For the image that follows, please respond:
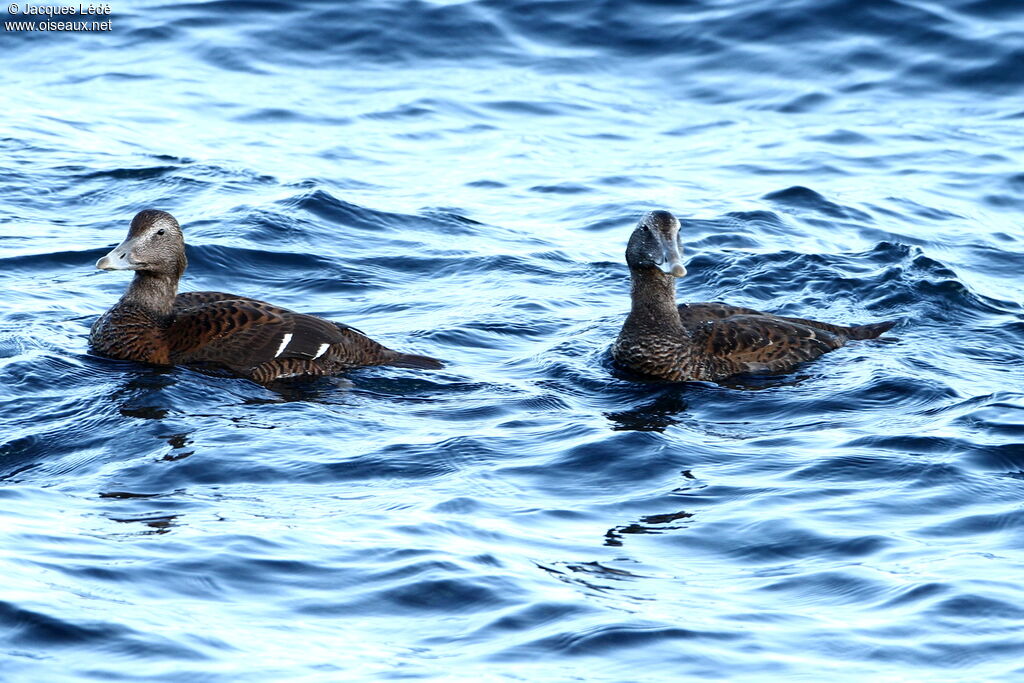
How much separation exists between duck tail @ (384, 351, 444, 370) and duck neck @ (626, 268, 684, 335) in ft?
4.02

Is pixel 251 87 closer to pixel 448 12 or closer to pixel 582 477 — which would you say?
pixel 448 12

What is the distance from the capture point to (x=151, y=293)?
9.91 m

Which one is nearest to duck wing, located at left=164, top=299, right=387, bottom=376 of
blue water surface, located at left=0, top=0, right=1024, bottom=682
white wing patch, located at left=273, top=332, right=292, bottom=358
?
white wing patch, located at left=273, top=332, right=292, bottom=358

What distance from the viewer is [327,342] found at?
31.8ft

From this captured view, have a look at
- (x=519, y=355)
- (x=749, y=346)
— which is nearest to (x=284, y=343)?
(x=519, y=355)

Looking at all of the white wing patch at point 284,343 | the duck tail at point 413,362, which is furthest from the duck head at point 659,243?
the white wing patch at point 284,343

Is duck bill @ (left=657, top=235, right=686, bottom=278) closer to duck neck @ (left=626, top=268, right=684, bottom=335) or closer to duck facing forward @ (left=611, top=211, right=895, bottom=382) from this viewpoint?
duck facing forward @ (left=611, top=211, right=895, bottom=382)

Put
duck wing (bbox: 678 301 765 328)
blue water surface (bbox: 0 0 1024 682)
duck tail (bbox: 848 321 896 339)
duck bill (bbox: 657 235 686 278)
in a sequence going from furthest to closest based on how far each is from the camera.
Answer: duck tail (bbox: 848 321 896 339) < duck wing (bbox: 678 301 765 328) < duck bill (bbox: 657 235 686 278) < blue water surface (bbox: 0 0 1024 682)

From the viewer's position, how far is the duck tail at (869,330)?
10789mm

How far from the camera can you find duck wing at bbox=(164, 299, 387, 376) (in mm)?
9516

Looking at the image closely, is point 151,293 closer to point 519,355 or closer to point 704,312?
point 519,355

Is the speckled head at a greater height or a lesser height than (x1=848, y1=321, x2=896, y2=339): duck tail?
greater

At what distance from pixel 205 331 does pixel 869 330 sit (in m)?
4.35

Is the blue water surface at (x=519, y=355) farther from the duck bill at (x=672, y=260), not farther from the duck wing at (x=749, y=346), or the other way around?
the duck bill at (x=672, y=260)
